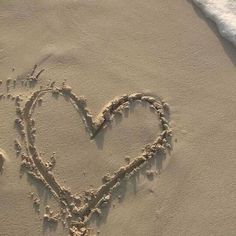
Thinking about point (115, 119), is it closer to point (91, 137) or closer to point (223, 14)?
point (91, 137)

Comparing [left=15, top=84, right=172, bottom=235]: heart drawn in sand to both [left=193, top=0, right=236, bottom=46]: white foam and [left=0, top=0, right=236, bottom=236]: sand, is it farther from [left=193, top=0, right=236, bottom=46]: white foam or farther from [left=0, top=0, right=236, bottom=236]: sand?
[left=193, top=0, right=236, bottom=46]: white foam

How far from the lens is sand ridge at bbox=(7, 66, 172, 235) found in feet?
11.6

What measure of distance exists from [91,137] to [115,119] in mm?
270

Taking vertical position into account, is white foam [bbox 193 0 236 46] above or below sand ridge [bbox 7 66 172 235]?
above

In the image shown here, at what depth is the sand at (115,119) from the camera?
356 cm

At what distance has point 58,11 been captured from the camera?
13.6 ft

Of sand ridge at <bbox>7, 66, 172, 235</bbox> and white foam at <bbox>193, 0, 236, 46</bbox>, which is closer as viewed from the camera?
sand ridge at <bbox>7, 66, 172, 235</bbox>

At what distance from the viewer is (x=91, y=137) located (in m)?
3.72

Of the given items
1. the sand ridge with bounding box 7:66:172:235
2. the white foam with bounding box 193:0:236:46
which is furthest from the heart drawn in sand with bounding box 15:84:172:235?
the white foam with bounding box 193:0:236:46

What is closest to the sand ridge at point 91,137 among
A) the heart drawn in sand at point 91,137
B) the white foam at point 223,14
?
the heart drawn in sand at point 91,137

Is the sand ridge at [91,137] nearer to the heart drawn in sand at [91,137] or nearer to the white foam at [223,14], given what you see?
the heart drawn in sand at [91,137]

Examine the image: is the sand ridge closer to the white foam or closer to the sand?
the sand

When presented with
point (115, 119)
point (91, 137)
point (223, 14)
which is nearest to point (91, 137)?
point (91, 137)

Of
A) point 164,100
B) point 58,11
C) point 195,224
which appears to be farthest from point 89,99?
point 195,224
